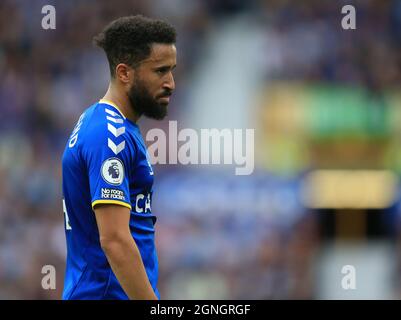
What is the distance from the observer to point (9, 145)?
35.4ft

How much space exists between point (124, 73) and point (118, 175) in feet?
1.72

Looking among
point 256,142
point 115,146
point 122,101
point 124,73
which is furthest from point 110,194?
point 256,142

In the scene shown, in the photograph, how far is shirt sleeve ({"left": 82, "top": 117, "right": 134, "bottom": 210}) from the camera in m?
3.71

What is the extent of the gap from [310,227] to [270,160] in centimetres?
89

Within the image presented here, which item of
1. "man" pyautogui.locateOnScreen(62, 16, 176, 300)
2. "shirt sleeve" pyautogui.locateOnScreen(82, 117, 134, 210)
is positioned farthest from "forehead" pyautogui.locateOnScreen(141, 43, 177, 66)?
"shirt sleeve" pyautogui.locateOnScreen(82, 117, 134, 210)

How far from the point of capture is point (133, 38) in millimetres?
4059

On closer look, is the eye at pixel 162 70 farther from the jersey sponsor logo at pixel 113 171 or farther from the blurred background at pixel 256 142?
the blurred background at pixel 256 142

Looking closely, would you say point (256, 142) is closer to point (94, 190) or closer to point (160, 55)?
point (160, 55)

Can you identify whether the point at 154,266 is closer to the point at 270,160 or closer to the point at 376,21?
the point at 270,160

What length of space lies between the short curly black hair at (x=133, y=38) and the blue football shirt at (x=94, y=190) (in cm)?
22

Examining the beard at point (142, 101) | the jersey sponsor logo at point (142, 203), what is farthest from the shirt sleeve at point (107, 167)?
the beard at point (142, 101)

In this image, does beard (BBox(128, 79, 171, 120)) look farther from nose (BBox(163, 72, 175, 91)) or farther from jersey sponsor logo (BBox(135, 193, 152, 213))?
jersey sponsor logo (BBox(135, 193, 152, 213))

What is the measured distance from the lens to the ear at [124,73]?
4.04 meters
